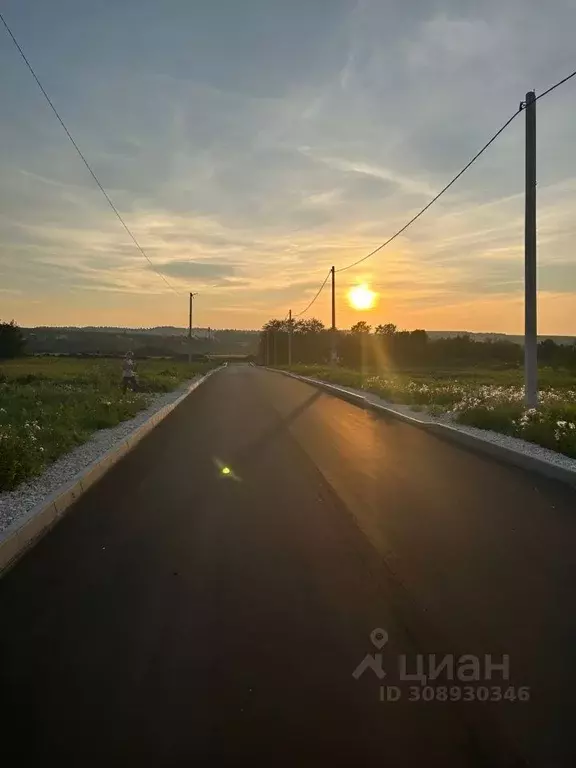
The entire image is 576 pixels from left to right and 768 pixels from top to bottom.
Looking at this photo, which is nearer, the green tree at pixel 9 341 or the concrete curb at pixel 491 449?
the concrete curb at pixel 491 449

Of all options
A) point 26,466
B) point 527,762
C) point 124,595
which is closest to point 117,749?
point 527,762

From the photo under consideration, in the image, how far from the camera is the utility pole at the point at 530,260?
17.8m

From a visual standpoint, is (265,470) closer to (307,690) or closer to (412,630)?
(412,630)

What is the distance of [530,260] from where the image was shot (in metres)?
17.9

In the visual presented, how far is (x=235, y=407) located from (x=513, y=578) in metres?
20.2

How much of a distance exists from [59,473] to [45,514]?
291 centimetres

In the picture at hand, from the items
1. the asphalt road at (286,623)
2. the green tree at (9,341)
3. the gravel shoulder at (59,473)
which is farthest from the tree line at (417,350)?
the asphalt road at (286,623)

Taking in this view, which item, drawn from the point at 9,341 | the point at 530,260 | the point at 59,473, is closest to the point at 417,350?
the point at 9,341

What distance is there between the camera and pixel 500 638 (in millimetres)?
4934

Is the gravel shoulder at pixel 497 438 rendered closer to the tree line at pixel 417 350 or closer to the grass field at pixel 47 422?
the grass field at pixel 47 422

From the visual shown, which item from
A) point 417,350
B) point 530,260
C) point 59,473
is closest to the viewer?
point 59,473

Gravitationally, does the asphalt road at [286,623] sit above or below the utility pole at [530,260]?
below

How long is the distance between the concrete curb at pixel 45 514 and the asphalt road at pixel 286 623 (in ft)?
0.57

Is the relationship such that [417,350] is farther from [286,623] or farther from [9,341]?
[286,623]
